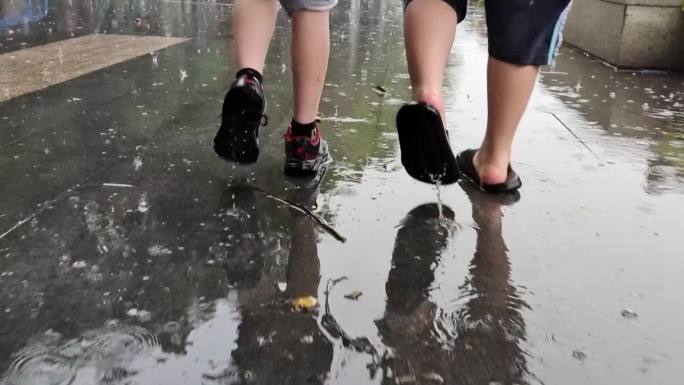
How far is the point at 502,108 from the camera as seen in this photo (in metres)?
2.29

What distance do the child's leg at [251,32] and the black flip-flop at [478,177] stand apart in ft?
2.73

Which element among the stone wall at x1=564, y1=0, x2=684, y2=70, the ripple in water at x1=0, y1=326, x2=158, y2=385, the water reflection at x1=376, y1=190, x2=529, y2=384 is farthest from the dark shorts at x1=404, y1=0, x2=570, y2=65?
the stone wall at x1=564, y1=0, x2=684, y2=70

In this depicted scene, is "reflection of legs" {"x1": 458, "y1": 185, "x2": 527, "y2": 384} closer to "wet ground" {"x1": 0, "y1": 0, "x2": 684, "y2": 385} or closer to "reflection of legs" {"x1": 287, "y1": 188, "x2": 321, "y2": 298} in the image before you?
"wet ground" {"x1": 0, "y1": 0, "x2": 684, "y2": 385}

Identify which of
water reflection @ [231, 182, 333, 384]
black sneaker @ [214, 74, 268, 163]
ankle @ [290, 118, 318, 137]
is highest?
black sneaker @ [214, 74, 268, 163]

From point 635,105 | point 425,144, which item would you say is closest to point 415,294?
point 425,144

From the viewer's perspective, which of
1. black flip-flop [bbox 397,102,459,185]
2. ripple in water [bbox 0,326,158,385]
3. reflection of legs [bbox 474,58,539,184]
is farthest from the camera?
reflection of legs [bbox 474,58,539,184]

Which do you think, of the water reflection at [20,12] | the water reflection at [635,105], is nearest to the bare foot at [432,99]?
the water reflection at [635,105]

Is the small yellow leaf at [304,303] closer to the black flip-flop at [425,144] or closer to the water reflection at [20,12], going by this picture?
the black flip-flop at [425,144]

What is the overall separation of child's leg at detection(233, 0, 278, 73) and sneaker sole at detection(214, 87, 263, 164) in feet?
0.64

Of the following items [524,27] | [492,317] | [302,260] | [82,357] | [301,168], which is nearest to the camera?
[82,357]

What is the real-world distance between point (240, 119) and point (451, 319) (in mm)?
1010

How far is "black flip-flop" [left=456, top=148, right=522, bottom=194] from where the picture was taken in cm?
233

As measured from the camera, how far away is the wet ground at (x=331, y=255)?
1356mm

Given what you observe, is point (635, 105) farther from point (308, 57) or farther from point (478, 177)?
point (308, 57)
